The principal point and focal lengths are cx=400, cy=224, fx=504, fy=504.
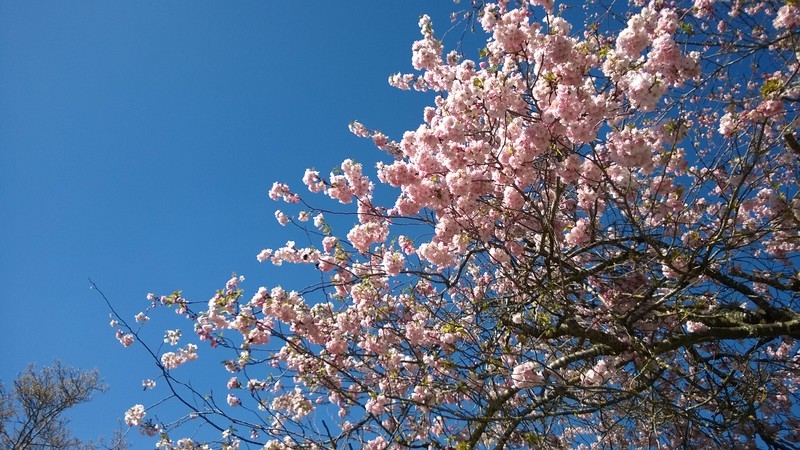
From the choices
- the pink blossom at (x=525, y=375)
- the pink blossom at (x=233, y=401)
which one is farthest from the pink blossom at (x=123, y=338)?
the pink blossom at (x=525, y=375)

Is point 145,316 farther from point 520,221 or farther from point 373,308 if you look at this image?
point 520,221

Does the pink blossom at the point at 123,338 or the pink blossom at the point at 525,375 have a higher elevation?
the pink blossom at the point at 123,338

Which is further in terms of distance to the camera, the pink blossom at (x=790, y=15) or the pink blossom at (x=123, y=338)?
the pink blossom at (x=123, y=338)

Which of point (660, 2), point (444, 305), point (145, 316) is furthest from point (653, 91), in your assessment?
point (145, 316)

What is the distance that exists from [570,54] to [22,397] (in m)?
15.5

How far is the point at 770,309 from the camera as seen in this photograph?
4.11 m

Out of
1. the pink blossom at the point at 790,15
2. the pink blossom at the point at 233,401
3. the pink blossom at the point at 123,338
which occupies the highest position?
the pink blossom at the point at 790,15

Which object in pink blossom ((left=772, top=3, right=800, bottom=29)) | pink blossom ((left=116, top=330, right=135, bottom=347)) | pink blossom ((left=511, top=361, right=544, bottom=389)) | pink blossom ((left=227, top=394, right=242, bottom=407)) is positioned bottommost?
pink blossom ((left=511, top=361, right=544, bottom=389))

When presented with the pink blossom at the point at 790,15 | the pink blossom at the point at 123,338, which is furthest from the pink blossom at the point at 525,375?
the pink blossom at the point at 123,338

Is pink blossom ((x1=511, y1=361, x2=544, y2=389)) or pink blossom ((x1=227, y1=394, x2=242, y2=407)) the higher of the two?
pink blossom ((x1=227, y1=394, x2=242, y2=407))

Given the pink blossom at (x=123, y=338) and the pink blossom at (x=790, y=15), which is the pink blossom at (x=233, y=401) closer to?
the pink blossom at (x=123, y=338)

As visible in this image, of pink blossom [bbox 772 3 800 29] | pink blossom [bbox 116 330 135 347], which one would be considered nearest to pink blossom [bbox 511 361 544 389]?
pink blossom [bbox 772 3 800 29]

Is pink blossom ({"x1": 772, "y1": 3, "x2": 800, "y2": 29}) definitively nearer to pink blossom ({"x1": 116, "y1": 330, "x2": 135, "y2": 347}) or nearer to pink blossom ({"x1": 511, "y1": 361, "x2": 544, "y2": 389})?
pink blossom ({"x1": 511, "y1": 361, "x2": 544, "y2": 389})

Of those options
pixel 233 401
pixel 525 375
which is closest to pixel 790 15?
pixel 525 375
